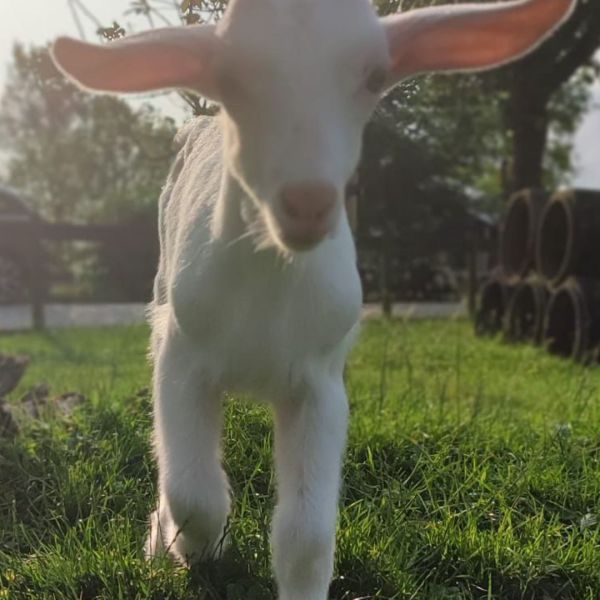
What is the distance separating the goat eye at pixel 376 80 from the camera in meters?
1.76

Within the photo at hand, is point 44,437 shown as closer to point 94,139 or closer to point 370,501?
point 370,501

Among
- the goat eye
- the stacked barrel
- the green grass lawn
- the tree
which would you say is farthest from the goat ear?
the tree

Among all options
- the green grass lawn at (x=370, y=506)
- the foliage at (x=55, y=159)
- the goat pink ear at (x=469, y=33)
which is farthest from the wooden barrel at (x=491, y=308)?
the foliage at (x=55, y=159)

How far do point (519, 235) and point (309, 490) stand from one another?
823 cm

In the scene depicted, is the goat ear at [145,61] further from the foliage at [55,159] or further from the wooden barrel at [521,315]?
the foliage at [55,159]

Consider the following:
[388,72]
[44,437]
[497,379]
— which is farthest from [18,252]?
[388,72]

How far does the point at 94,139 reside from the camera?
82.9 feet

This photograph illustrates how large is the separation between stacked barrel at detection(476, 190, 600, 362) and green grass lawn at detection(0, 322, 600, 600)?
3.73 meters

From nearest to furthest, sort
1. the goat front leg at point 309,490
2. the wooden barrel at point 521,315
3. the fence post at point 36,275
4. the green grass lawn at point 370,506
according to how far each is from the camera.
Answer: the goat front leg at point 309,490 → the green grass lawn at point 370,506 → the wooden barrel at point 521,315 → the fence post at point 36,275

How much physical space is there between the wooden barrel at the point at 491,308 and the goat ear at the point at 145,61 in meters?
8.58

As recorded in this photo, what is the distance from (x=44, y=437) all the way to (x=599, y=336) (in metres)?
5.53

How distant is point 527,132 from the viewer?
36.7 feet

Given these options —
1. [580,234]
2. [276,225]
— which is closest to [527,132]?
[580,234]

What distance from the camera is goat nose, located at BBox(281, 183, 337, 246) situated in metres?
1.60
